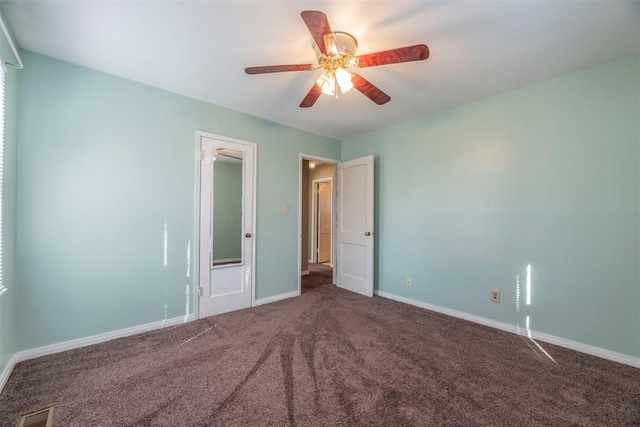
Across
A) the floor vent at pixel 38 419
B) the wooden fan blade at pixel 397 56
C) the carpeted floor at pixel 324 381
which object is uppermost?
the wooden fan blade at pixel 397 56

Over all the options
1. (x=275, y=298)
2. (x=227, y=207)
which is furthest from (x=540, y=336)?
(x=227, y=207)

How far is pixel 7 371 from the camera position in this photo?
1.84 meters

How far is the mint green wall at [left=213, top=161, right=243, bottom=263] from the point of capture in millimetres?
3050

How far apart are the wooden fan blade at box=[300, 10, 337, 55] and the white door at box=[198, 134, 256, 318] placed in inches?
74.3

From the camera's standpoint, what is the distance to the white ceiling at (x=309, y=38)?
5.33ft

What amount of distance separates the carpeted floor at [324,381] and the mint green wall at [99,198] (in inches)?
13.6

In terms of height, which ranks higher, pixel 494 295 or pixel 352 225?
pixel 352 225

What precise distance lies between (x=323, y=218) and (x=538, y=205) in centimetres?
432

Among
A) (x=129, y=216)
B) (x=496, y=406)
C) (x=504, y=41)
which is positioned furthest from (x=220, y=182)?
(x=496, y=406)

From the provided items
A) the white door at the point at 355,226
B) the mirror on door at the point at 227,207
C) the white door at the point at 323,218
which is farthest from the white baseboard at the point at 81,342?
the white door at the point at 323,218

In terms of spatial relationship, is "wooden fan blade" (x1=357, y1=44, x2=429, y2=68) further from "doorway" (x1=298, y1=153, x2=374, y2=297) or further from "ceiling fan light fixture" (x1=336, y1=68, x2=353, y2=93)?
"doorway" (x1=298, y1=153, x2=374, y2=297)

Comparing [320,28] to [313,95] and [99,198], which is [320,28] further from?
[99,198]

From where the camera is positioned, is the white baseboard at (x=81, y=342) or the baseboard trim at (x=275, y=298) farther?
the baseboard trim at (x=275, y=298)

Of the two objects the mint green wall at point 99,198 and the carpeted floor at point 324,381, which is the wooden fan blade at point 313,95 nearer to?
the mint green wall at point 99,198
